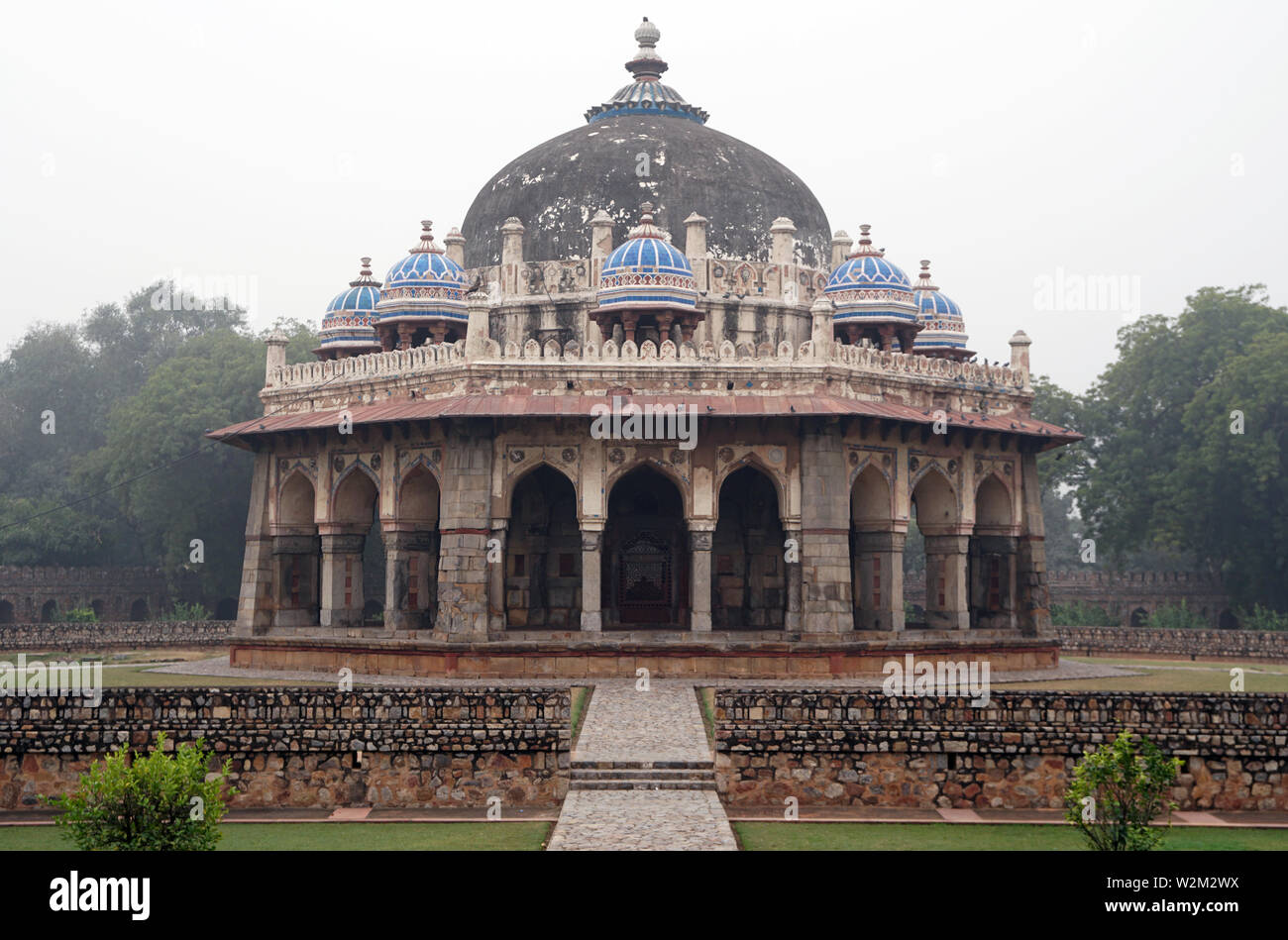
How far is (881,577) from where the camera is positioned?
30.3 m

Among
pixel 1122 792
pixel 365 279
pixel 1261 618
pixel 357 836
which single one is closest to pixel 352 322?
pixel 365 279

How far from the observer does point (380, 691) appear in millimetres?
17766

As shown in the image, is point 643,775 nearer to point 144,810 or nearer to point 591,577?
point 144,810

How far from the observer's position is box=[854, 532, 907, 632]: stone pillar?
29844 millimetres

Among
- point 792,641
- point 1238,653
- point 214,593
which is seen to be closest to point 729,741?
point 792,641

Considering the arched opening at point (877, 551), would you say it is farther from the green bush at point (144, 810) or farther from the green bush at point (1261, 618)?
the green bush at point (144, 810)

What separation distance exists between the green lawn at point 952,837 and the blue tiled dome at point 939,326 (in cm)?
2150

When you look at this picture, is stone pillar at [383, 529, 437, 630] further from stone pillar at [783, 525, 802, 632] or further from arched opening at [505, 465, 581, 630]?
stone pillar at [783, 525, 802, 632]

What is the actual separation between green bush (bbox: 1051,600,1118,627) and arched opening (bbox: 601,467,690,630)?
63.6ft

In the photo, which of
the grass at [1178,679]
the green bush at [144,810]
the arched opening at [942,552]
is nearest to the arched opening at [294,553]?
the arched opening at [942,552]

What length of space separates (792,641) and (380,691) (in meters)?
12.0

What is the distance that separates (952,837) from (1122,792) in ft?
7.35

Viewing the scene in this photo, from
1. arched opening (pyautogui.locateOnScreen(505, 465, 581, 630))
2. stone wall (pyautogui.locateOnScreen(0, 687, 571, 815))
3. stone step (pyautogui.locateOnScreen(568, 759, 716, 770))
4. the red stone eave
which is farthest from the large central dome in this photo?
stone wall (pyautogui.locateOnScreen(0, 687, 571, 815))
